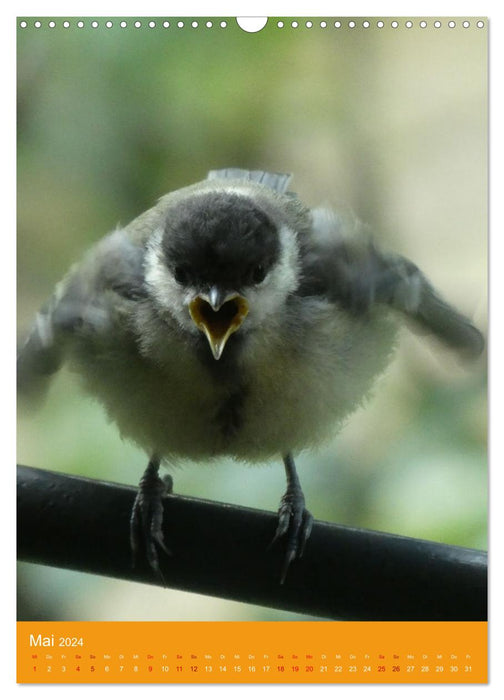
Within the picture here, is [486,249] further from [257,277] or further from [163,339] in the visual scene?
[163,339]

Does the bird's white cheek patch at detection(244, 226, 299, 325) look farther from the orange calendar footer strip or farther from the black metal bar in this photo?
the orange calendar footer strip

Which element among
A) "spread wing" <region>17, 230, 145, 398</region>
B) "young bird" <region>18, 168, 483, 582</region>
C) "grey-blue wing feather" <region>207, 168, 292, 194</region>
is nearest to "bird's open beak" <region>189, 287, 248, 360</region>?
"young bird" <region>18, 168, 483, 582</region>

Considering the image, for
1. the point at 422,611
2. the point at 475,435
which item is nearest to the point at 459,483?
the point at 475,435

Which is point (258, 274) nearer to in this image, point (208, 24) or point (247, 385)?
point (247, 385)

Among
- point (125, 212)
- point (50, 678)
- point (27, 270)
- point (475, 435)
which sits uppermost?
point (125, 212)

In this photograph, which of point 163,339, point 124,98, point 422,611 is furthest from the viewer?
point 124,98

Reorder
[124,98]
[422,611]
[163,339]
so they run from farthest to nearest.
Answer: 1. [124,98]
2. [163,339]
3. [422,611]

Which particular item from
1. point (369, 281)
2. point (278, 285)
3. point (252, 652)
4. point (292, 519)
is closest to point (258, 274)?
point (278, 285)
